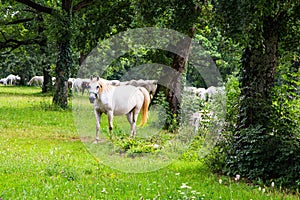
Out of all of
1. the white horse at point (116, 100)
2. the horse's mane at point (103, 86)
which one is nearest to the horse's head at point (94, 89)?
the white horse at point (116, 100)

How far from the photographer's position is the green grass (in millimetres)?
6555

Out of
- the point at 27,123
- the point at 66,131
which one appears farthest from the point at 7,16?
the point at 66,131

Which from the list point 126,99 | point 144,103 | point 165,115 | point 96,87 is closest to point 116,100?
point 126,99

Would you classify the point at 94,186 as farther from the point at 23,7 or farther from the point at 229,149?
the point at 23,7

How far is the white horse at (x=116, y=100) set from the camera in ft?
40.5

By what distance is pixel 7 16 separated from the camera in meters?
29.5

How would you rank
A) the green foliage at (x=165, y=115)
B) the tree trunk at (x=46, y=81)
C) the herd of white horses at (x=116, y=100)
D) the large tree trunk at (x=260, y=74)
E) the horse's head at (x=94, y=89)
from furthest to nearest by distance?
the tree trunk at (x=46, y=81)
the green foliage at (x=165, y=115)
the herd of white horses at (x=116, y=100)
the horse's head at (x=94, y=89)
the large tree trunk at (x=260, y=74)

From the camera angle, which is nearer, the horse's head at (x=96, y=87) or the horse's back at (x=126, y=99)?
the horse's head at (x=96, y=87)

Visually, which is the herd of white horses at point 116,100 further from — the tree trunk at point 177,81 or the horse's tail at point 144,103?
the tree trunk at point 177,81

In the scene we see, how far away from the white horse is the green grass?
1.14 m

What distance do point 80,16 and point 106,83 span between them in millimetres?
10626

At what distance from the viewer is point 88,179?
7.80 m

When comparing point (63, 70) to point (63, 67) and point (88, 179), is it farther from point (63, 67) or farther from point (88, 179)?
point (88, 179)

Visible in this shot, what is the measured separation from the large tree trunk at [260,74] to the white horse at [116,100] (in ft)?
15.8
